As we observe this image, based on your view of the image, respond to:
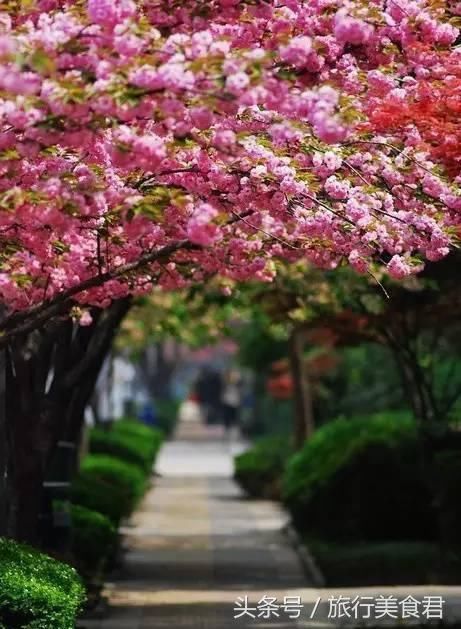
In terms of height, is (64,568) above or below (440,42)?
below

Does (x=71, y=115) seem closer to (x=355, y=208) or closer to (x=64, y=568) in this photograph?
(x=355, y=208)

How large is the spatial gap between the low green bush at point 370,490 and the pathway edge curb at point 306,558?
32 centimetres

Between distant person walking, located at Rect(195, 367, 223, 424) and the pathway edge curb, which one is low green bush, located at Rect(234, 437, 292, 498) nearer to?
the pathway edge curb

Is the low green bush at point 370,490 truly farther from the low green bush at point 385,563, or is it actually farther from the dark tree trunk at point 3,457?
the dark tree trunk at point 3,457

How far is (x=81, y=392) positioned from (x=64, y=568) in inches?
293

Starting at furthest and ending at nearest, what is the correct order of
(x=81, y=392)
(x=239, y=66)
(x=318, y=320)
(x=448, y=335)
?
(x=448, y=335), (x=318, y=320), (x=81, y=392), (x=239, y=66)

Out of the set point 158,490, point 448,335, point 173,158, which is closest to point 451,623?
point 173,158

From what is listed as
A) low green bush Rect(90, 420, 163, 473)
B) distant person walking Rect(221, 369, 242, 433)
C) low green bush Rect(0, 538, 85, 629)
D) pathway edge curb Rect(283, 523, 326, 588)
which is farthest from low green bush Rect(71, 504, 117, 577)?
distant person walking Rect(221, 369, 242, 433)

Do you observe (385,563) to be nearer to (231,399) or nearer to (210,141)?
(210,141)

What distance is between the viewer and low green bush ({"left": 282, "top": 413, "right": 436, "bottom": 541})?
25078 mm

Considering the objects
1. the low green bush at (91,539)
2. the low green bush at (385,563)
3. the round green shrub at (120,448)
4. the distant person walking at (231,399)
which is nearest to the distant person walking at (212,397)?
the distant person walking at (231,399)

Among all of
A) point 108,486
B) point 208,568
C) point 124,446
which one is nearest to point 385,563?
point 208,568

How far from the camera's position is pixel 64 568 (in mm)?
12805

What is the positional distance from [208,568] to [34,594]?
1104cm
